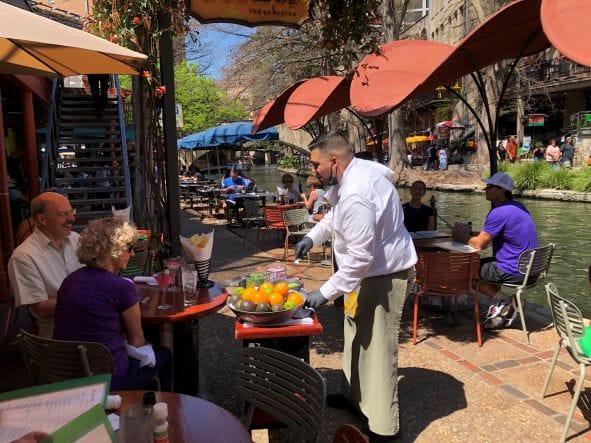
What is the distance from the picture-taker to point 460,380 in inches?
162

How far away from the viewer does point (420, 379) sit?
4.16 meters

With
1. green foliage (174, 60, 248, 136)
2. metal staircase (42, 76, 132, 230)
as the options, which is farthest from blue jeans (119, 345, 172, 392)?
green foliage (174, 60, 248, 136)

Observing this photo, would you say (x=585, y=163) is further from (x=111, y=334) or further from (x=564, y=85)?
(x=111, y=334)

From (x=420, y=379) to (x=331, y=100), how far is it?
454cm

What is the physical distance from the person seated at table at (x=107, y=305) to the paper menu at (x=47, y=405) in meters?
0.76

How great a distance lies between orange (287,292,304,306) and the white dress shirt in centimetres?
14

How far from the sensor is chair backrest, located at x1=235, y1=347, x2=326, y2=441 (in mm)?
2031

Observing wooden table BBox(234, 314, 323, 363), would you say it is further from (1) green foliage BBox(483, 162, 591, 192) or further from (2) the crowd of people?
(1) green foliage BBox(483, 162, 591, 192)

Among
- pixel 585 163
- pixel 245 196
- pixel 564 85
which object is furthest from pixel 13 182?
pixel 564 85

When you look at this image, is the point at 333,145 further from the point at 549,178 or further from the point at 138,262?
the point at 549,178

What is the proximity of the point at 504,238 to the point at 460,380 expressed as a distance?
1714 mm

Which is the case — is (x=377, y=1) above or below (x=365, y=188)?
above

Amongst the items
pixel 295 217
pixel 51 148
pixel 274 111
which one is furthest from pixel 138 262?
pixel 51 148

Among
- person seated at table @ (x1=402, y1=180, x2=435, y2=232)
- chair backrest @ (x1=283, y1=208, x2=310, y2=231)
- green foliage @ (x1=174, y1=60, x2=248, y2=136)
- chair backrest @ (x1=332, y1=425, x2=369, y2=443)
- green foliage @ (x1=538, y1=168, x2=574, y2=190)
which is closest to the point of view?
chair backrest @ (x1=332, y1=425, x2=369, y2=443)
